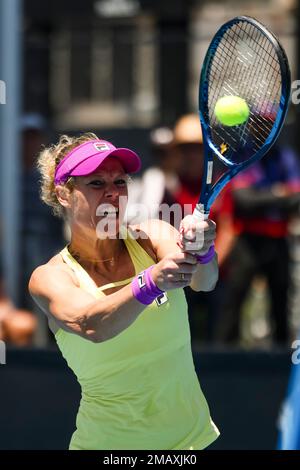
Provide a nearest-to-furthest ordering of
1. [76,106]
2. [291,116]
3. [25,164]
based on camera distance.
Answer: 1. [25,164]
2. [291,116]
3. [76,106]

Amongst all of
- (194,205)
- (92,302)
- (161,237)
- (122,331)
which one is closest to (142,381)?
(122,331)

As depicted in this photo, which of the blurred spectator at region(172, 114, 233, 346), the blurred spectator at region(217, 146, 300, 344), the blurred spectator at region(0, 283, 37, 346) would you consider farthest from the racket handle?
the blurred spectator at region(217, 146, 300, 344)

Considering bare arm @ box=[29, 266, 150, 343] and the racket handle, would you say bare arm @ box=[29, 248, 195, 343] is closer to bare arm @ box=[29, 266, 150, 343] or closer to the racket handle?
bare arm @ box=[29, 266, 150, 343]

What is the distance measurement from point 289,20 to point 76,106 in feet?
8.48

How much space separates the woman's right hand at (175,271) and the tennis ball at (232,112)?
23.5 inches

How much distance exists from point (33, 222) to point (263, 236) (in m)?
1.56

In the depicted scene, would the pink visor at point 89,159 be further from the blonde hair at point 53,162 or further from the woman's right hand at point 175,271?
the woman's right hand at point 175,271

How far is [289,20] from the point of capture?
9188 millimetres

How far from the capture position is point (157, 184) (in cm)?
582

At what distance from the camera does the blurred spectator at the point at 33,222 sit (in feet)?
21.2

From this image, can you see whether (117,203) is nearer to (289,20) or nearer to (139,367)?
(139,367)

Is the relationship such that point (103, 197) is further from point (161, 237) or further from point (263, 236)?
point (263, 236)
